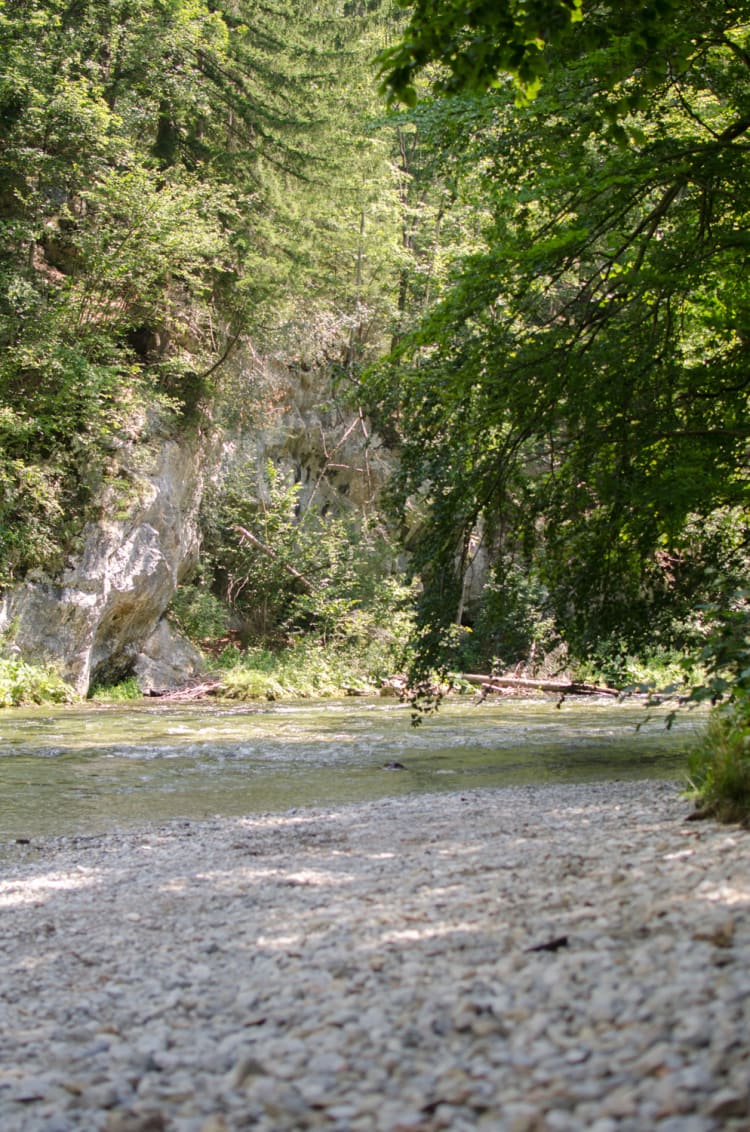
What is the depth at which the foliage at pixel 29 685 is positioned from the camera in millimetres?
16578

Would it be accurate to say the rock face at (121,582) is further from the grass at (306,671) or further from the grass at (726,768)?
the grass at (726,768)

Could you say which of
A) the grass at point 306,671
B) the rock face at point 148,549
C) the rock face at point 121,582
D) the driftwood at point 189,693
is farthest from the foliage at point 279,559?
the driftwood at point 189,693

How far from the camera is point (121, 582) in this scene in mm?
19719

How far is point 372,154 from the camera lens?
86.7 feet

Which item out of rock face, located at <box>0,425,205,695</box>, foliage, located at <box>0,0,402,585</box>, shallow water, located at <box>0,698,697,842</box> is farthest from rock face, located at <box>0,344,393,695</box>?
shallow water, located at <box>0,698,697,842</box>

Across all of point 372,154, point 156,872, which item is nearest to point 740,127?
point 156,872

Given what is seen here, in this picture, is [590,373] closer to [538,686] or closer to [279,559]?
[538,686]

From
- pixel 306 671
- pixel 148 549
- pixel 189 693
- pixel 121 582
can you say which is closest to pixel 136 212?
pixel 148 549

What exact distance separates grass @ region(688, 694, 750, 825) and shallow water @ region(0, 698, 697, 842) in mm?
968

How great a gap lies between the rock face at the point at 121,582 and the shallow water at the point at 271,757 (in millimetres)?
1824

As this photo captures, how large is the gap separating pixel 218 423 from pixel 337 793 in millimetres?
16104

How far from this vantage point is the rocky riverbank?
234cm

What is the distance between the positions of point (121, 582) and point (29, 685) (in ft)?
11.1

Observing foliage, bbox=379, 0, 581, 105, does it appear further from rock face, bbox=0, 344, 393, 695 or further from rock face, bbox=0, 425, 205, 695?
rock face, bbox=0, 425, 205, 695
